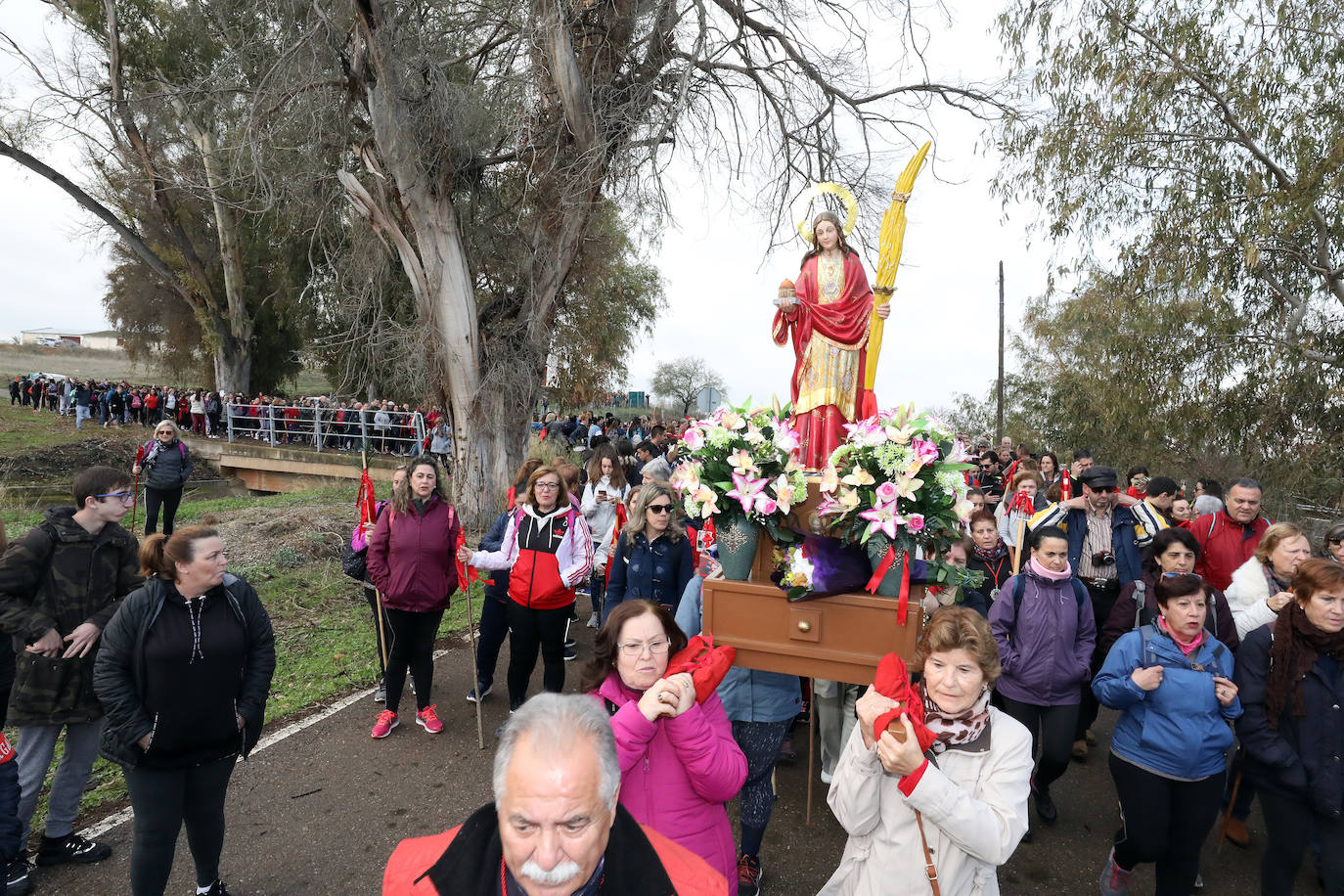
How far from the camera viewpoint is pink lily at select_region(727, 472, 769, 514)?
3238 millimetres

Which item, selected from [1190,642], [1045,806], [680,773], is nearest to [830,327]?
[1190,642]

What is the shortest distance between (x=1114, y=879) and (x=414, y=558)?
173 inches

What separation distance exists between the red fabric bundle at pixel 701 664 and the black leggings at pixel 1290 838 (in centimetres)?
257

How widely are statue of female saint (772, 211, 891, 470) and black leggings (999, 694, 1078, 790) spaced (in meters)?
1.78

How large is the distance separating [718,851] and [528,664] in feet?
9.78

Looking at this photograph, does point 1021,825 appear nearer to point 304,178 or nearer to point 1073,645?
point 1073,645

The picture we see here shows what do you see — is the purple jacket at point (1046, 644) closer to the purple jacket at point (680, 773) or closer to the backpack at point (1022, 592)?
the backpack at point (1022, 592)

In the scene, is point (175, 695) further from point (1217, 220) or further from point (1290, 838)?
point (1217, 220)

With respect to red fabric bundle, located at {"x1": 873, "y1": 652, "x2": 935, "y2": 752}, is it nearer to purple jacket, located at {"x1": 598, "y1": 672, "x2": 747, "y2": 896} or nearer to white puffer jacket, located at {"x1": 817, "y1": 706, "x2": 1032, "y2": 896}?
white puffer jacket, located at {"x1": 817, "y1": 706, "x2": 1032, "y2": 896}

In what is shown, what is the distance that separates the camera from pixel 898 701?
7.72ft

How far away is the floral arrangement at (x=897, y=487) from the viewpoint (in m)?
3.06

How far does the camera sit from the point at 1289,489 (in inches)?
519

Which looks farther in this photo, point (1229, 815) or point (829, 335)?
point (829, 335)

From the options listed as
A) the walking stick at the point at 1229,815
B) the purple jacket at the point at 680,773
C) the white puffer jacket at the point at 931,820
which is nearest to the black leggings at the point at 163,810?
the purple jacket at the point at 680,773
